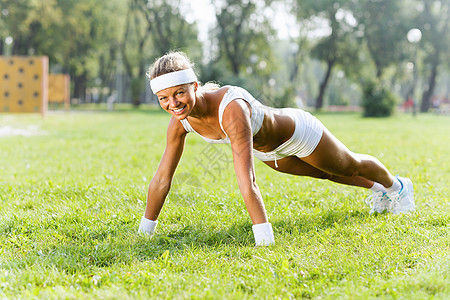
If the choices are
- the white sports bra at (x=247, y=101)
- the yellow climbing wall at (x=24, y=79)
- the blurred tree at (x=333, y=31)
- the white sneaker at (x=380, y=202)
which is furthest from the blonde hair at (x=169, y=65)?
the blurred tree at (x=333, y=31)

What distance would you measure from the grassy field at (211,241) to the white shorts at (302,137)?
0.65 m

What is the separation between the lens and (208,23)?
4228cm

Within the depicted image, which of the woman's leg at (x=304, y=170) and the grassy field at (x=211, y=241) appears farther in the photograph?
the woman's leg at (x=304, y=170)

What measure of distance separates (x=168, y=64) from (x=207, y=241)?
1398 mm

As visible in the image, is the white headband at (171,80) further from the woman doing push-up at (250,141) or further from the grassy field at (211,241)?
the grassy field at (211,241)

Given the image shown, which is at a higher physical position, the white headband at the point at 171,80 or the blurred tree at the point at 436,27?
the blurred tree at the point at 436,27

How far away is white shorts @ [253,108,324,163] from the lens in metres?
3.64

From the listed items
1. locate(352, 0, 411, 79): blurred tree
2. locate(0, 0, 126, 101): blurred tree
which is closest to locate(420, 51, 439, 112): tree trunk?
locate(352, 0, 411, 79): blurred tree

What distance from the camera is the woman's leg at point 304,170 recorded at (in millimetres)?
4133

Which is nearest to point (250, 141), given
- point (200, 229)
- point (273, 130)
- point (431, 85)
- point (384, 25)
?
point (273, 130)

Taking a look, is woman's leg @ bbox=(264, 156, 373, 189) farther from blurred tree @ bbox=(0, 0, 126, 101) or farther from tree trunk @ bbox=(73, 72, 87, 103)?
tree trunk @ bbox=(73, 72, 87, 103)

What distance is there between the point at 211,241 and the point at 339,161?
1299 mm

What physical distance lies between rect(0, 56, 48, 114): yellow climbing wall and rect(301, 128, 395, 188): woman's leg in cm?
1735

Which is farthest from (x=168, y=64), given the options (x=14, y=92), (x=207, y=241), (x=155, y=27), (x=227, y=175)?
(x=155, y=27)
